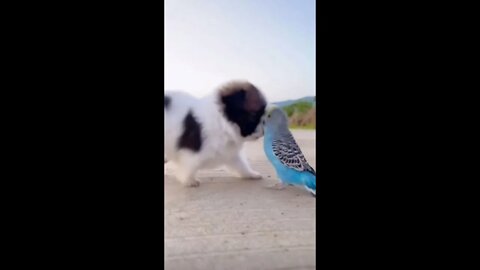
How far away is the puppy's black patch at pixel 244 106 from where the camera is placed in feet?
5.87

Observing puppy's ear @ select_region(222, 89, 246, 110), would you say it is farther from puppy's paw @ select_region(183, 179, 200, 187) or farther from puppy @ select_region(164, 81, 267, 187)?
puppy's paw @ select_region(183, 179, 200, 187)

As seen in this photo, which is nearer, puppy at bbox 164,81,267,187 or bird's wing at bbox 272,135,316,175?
bird's wing at bbox 272,135,316,175

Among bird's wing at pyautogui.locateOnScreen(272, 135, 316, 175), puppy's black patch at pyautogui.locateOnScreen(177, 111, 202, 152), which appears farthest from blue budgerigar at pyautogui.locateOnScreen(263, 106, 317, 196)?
puppy's black patch at pyautogui.locateOnScreen(177, 111, 202, 152)

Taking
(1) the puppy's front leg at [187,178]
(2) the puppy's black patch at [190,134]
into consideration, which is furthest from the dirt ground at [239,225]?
(2) the puppy's black patch at [190,134]

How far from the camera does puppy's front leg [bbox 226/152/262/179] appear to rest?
2.01 meters

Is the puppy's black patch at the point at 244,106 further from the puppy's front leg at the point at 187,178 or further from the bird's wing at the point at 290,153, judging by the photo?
the puppy's front leg at the point at 187,178

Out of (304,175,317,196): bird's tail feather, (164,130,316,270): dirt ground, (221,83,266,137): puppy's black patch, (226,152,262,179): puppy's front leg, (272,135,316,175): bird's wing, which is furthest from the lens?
(226,152,262,179): puppy's front leg

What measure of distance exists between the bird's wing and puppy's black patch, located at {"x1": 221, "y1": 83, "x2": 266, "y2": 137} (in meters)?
0.15

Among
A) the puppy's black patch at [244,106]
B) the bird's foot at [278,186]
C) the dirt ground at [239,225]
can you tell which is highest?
the puppy's black patch at [244,106]

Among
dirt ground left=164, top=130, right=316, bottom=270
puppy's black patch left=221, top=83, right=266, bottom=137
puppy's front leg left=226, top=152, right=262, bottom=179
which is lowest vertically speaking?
dirt ground left=164, top=130, right=316, bottom=270

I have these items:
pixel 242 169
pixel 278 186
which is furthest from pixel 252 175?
pixel 278 186

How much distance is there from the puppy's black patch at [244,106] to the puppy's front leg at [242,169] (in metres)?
0.20

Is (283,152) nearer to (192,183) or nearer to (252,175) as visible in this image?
(252,175)
